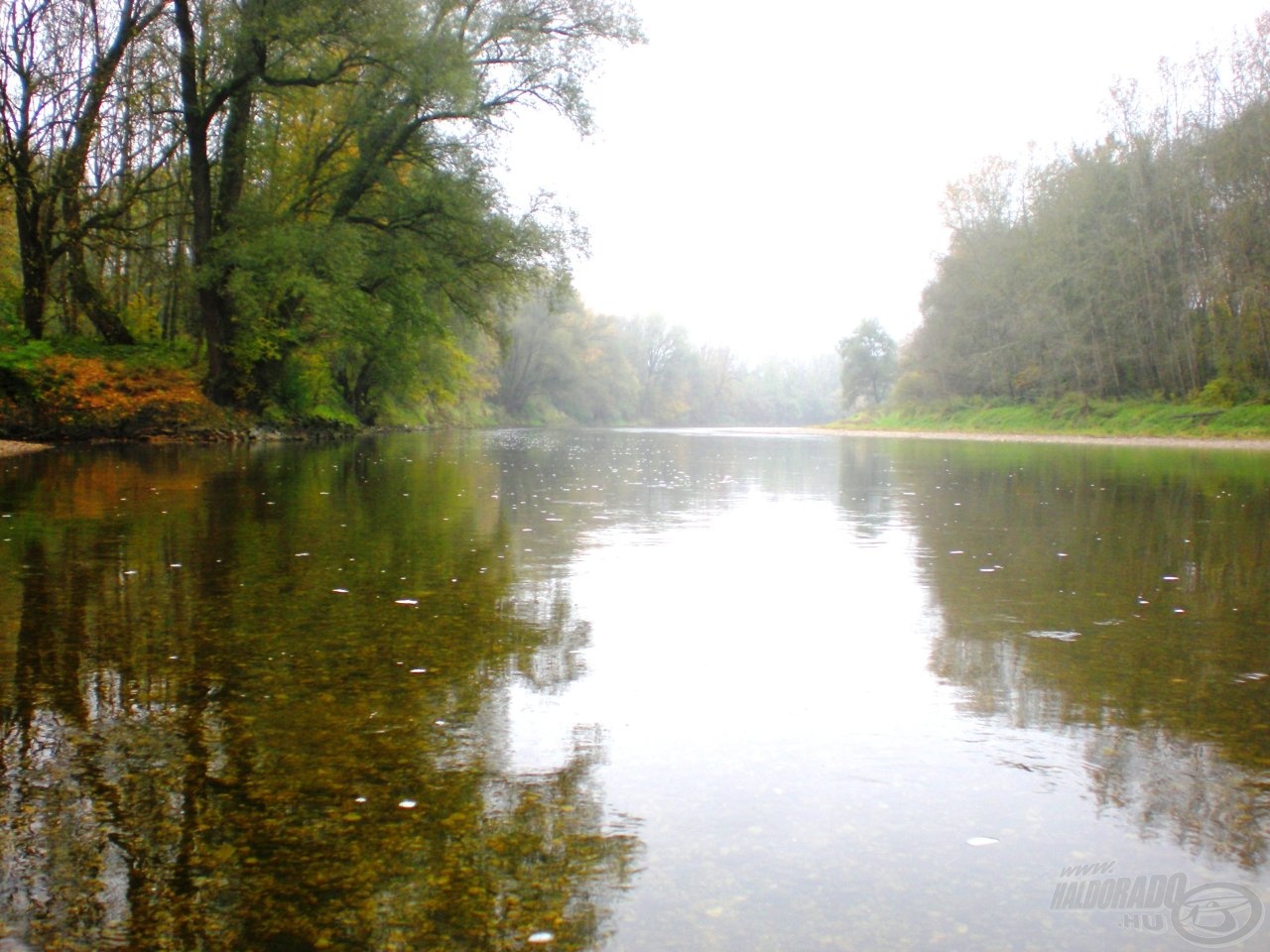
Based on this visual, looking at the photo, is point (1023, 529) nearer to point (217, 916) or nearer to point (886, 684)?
point (886, 684)

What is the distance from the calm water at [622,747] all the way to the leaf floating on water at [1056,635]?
35 millimetres

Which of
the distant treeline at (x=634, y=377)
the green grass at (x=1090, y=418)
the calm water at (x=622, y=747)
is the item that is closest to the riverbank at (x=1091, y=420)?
the green grass at (x=1090, y=418)

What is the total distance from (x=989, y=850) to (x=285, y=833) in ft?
6.22

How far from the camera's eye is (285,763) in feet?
9.97

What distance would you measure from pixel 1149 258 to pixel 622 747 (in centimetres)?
4144

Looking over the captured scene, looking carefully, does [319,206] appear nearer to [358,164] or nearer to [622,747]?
[358,164]

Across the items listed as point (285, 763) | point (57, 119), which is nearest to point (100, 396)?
point (57, 119)

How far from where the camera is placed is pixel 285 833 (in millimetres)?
2557

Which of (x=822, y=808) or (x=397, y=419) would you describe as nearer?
(x=822, y=808)

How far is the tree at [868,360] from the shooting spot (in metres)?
81.1

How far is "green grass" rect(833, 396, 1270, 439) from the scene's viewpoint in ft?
107

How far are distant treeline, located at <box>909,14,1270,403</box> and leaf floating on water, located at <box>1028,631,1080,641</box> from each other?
3266 centimetres

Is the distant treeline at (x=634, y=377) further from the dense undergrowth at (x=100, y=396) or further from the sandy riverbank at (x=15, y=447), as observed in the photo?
the sandy riverbank at (x=15, y=447)

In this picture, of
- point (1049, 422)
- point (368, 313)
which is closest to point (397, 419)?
point (368, 313)
